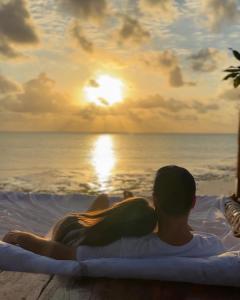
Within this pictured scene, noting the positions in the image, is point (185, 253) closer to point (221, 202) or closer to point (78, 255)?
point (78, 255)

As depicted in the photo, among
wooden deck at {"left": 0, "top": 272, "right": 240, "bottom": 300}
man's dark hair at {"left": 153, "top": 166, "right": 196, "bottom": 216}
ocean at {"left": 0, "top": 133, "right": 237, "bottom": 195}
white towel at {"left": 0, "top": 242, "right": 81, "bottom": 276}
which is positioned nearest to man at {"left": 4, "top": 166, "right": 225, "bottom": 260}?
man's dark hair at {"left": 153, "top": 166, "right": 196, "bottom": 216}

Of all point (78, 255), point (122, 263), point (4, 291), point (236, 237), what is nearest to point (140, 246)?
point (122, 263)

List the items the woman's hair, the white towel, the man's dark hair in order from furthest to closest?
the woman's hair
the man's dark hair
the white towel

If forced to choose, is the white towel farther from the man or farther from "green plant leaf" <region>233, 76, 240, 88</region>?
"green plant leaf" <region>233, 76, 240, 88</region>

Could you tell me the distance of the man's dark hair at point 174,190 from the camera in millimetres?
3607

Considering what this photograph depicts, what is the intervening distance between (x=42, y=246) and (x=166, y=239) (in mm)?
1131

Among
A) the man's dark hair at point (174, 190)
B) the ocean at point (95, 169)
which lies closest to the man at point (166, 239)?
Result: the man's dark hair at point (174, 190)

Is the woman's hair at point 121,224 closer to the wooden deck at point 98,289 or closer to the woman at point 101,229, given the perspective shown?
the woman at point 101,229

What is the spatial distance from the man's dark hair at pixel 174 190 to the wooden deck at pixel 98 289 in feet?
2.05

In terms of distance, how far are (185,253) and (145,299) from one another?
2.88 feet

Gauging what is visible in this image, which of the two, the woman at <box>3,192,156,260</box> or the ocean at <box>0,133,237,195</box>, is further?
the ocean at <box>0,133,237,195</box>

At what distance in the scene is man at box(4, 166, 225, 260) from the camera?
3617 mm

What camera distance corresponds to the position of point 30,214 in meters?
6.88

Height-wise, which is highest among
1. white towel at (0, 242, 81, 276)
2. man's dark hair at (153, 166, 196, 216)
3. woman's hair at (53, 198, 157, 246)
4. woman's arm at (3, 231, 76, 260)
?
man's dark hair at (153, 166, 196, 216)
